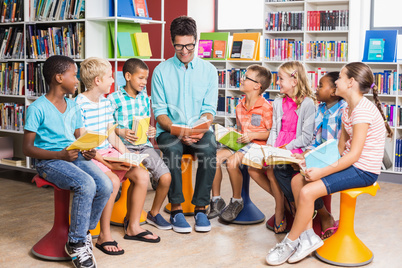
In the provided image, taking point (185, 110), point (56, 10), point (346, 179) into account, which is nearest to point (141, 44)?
point (56, 10)

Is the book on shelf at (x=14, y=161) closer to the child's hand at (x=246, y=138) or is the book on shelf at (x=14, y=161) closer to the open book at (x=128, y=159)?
the open book at (x=128, y=159)

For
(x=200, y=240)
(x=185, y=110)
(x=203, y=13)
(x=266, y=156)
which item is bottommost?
(x=200, y=240)

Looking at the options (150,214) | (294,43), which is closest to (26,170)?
(150,214)

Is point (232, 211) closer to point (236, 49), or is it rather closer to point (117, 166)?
point (117, 166)

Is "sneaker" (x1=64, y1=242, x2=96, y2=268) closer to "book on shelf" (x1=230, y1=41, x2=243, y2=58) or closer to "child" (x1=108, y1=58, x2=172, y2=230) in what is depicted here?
"child" (x1=108, y1=58, x2=172, y2=230)

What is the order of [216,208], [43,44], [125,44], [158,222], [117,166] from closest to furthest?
[117,166], [158,222], [216,208], [125,44], [43,44]

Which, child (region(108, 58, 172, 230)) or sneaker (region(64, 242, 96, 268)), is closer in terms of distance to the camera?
sneaker (region(64, 242, 96, 268))

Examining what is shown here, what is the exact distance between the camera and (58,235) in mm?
2545

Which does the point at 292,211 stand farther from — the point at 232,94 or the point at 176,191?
the point at 232,94

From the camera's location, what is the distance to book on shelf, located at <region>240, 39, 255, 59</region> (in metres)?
5.28

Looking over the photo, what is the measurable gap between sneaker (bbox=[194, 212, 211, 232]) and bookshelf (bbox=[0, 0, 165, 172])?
4.83 feet

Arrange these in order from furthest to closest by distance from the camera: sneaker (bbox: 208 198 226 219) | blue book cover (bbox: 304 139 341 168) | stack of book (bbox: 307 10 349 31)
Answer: stack of book (bbox: 307 10 349 31) < sneaker (bbox: 208 198 226 219) < blue book cover (bbox: 304 139 341 168)

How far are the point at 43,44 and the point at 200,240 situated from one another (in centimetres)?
237

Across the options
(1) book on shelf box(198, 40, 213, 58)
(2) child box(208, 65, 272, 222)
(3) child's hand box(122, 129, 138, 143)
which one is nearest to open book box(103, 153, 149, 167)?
(3) child's hand box(122, 129, 138, 143)
